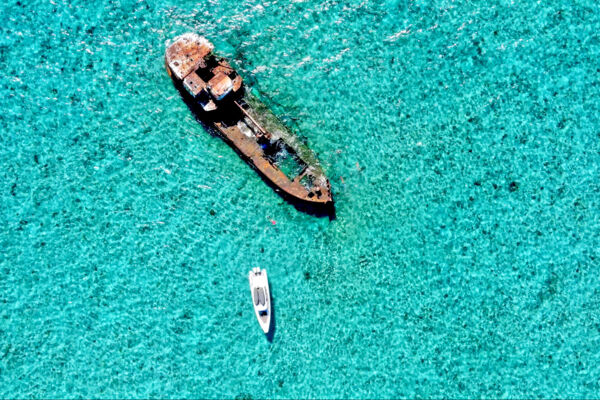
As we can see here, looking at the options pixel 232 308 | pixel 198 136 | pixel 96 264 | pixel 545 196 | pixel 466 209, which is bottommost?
pixel 545 196

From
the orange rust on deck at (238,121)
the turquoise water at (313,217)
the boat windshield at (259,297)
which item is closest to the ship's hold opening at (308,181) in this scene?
the orange rust on deck at (238,121)

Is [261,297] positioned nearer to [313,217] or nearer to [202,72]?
[313,217]

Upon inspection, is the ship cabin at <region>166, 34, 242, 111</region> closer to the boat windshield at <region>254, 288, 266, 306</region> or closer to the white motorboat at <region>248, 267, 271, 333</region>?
the white motorboat at <region>248, 267, 271, 333</region>

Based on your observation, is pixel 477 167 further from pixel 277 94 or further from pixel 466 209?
pixel 277 94

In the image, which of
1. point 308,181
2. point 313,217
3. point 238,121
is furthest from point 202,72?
point 313,217

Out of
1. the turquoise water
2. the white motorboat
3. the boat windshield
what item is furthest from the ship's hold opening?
the boat windshield

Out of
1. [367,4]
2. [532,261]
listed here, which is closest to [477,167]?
[532,261]
